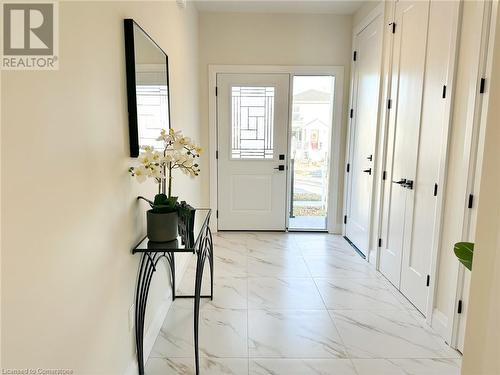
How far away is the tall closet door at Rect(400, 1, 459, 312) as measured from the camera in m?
2.36

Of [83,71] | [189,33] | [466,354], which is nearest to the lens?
[466,354]

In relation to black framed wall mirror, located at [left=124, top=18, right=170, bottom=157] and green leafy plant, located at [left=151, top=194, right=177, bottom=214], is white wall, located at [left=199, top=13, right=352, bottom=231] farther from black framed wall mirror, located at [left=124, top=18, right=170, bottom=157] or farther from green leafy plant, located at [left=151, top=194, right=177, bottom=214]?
green leafy plant, located at [left=151, top=194, right=177, bottom=214]

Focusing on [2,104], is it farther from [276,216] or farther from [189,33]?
[276,216]

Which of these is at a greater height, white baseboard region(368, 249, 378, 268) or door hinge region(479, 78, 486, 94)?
door hinge region(479, 78, 486, 94)

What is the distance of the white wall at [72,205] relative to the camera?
947 millimetres

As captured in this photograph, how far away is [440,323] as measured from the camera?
237cm

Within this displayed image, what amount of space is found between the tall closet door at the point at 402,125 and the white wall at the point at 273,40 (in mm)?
1337

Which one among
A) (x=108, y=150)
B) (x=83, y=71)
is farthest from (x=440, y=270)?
(x=83, y=71)

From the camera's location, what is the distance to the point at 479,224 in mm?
963

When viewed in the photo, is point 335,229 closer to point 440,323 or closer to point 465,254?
point 440,323

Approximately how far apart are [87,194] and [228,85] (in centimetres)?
347

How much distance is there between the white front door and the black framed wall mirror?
207 centimetres
